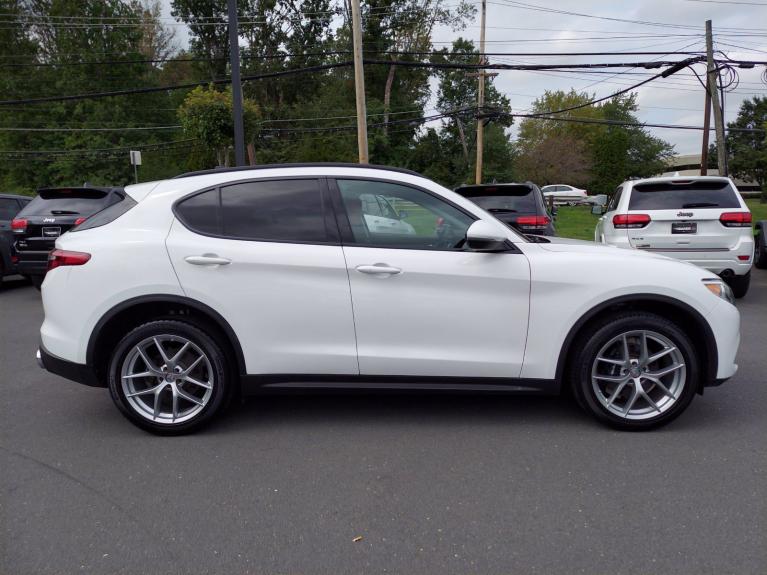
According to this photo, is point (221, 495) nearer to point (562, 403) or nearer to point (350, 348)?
point (350, 348)

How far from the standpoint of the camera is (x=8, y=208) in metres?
11.0

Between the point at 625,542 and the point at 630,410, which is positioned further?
the point at 630,410

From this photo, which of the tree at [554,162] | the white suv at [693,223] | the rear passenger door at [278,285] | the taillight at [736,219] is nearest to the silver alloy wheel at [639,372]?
the rear passenger door at [278,285]

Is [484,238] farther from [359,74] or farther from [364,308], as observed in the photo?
[359,74]

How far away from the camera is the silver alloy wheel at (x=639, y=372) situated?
3689mm

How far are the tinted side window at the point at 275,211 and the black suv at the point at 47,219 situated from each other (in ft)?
20.6

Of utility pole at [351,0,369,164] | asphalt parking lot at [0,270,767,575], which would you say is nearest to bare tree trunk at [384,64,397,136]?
utility pole at [351,0,369,164]

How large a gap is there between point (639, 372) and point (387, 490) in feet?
5.82

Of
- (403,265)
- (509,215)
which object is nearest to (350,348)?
(403,265)

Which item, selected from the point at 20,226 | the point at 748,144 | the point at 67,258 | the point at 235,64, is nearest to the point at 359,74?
the point at 235,64

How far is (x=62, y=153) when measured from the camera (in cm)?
4575

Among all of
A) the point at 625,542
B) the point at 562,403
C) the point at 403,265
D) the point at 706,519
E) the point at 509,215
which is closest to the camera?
the point at 625,542

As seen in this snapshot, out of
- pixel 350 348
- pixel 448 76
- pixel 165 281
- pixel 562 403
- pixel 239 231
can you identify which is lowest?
pixel 562 403

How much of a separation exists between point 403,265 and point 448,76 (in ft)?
198
